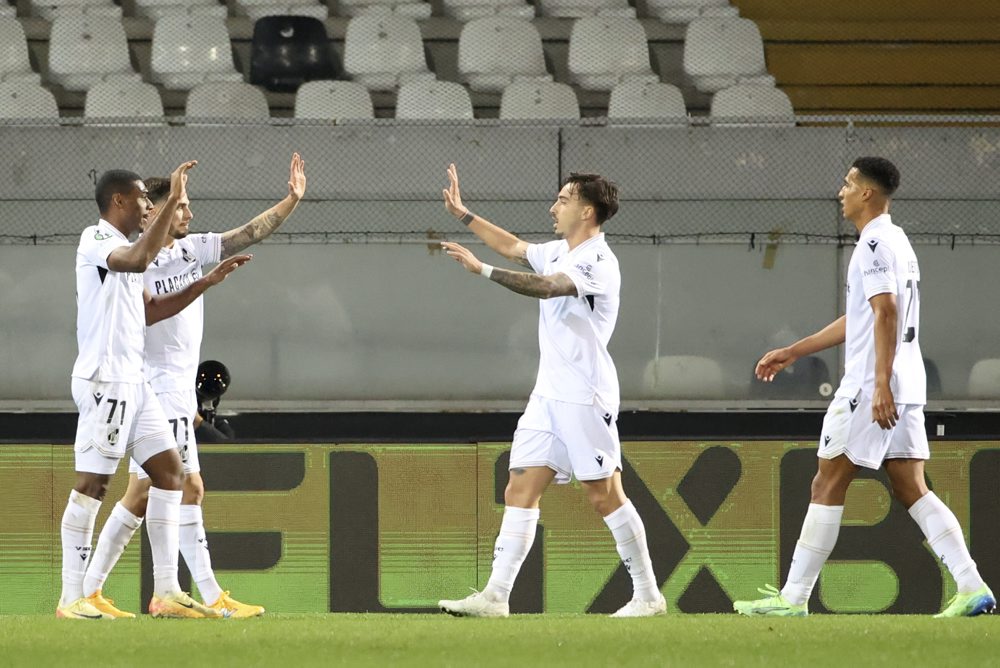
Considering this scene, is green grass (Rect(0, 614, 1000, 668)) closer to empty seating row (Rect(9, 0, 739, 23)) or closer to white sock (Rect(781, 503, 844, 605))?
white sock (Rect(781, 503, 844, 605))

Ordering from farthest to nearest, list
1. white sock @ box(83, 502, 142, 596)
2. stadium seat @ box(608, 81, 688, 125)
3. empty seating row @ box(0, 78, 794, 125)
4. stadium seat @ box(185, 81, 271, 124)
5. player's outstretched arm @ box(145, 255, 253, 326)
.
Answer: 1. stadium seat @ box(608, 81, 688, 125)
2. stadium seat @ box(185, 81, 271, 124)
3. empty seating row @ box(0, 78, 794, 125)
4. white sock @ box(83, 502, 142, 596)
5. player's outstretched arm @ box(145, 255, 253, 326)

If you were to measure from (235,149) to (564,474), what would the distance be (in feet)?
14.7

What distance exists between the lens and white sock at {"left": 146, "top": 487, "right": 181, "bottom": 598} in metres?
6.78

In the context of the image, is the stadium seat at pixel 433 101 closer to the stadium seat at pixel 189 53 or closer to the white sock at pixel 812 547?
the stadium seat at pixel 189 53

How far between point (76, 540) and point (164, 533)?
403 mm

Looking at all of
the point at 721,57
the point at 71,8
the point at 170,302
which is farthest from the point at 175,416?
the point at 71,8

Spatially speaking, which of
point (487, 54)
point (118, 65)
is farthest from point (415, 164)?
point (118, 65)

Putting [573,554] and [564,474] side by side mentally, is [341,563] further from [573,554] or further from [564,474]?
[564,474]

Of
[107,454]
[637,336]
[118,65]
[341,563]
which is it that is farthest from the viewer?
[118,65]

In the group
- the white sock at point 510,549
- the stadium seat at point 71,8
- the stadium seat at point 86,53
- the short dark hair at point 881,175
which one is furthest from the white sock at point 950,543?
the stadium seat at point 71,8

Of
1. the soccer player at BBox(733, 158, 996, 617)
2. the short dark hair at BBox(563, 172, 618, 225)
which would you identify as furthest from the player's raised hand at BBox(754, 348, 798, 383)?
the short dark hair at BBox(563, 172, 618, 225)

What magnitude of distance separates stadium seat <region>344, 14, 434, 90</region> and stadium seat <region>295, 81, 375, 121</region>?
1.87 ft

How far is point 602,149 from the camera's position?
33.8 feet

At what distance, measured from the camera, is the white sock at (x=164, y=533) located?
22.2 feet
